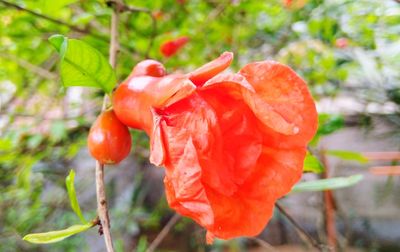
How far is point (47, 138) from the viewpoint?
1.10 m

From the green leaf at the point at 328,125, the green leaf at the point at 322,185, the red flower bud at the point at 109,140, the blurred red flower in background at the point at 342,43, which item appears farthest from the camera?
the blurred red flower in background at the point at 342,43

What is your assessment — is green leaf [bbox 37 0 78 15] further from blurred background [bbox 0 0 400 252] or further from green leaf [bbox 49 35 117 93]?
green leaf [bbox 49 35 117 93]

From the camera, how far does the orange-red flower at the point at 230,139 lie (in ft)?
1.22

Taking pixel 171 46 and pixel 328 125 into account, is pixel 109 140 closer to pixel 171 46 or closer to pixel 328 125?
pixel 328 125

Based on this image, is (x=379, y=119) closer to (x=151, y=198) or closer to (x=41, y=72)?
(x=41, y=72)

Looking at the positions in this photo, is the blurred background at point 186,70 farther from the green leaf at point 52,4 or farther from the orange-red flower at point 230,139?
the orange-red flower at point 230,139

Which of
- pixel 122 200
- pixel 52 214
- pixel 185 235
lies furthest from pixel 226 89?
pixel 185 235

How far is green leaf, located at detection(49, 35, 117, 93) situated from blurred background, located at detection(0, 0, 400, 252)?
9.9 inches

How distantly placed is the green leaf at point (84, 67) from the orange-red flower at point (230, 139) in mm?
79

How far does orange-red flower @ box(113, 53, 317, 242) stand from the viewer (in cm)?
37

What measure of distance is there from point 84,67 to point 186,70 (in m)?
0.96

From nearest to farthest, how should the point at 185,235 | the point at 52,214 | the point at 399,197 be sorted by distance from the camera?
the point at 52,214 → the point at 399,197 → the point at 185,235

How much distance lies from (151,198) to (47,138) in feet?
2.90

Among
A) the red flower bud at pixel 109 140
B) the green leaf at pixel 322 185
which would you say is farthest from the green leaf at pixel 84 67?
the green leaf at pixel 322 185
